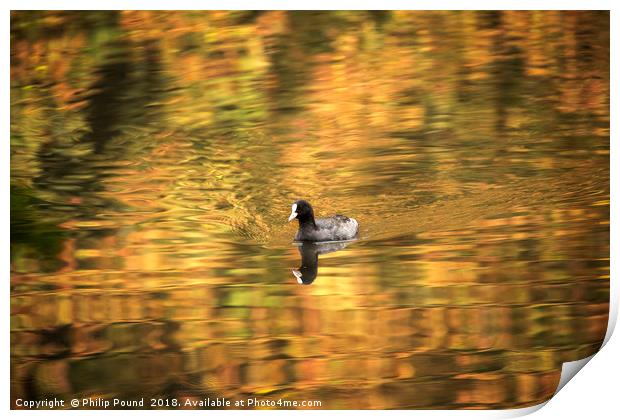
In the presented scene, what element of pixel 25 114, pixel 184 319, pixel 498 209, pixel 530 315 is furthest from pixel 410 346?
pixel 25 114

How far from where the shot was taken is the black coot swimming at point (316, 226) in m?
4.92

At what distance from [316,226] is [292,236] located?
10cm

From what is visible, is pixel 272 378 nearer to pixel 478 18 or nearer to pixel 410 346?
pixel 410 346

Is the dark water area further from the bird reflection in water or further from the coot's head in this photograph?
the coot's head

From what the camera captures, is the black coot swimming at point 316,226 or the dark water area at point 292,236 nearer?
the dark water area at point 292,236

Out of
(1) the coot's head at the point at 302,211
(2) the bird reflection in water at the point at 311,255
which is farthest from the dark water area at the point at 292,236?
(1) the coot's head at the point at 302,211

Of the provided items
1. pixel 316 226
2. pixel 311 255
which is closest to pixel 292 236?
pixel 316 226

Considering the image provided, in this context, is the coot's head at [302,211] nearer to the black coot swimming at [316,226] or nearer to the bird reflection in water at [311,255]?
the black coot swimming at [316,226]

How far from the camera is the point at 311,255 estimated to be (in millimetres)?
4637

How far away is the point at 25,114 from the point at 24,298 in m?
0.56

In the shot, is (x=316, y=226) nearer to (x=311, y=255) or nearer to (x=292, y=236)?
(x=292, y=236)

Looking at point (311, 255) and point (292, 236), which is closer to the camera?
point (311, 255)

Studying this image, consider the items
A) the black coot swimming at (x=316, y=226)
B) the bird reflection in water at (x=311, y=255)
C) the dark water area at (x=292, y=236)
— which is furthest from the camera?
the black coot swimming at (x=316, y=226)

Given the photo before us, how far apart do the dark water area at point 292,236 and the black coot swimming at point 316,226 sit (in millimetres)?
84
